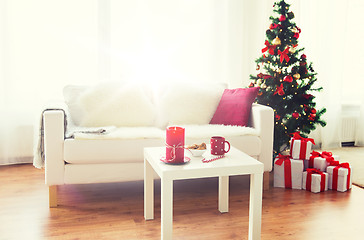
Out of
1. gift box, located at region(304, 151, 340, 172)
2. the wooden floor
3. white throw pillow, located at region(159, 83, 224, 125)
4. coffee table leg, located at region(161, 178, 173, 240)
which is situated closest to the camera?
coffee table leg, located at region(161, 178, 173, 240)

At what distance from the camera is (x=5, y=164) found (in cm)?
355

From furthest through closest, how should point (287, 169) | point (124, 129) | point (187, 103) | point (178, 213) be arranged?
point (187, 103) → point (287, 169) → point (124, 129) → point (178, 213)

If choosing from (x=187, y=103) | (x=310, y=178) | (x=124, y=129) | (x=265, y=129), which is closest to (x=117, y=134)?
(x=124, y=129)

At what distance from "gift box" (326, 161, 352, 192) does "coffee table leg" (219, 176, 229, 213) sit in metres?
1.02

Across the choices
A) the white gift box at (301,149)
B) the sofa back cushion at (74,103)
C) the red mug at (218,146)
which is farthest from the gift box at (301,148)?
the sofa back cushion at (74,103)

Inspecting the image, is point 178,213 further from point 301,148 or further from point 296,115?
A: point 296,115

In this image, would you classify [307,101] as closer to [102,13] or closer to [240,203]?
[240,203]

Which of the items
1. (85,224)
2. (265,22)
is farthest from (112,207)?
(265,22)

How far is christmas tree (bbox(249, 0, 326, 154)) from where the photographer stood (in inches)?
129

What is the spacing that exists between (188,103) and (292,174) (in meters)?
1.03

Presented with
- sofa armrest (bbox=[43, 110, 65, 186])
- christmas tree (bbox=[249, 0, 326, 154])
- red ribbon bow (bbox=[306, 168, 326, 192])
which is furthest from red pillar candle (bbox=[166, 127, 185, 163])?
christmas tree (bbox=[249, 0, 326, 154])

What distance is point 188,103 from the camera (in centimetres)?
319

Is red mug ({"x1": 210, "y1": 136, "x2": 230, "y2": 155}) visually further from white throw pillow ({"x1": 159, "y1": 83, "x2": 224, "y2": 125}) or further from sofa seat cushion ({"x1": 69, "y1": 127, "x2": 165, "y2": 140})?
white throw pillow ({"x1": 159, "y1": 83, "x2": 224, "y2": 125})

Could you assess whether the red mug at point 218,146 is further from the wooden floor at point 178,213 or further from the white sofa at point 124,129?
the white sofa at point 124,129
